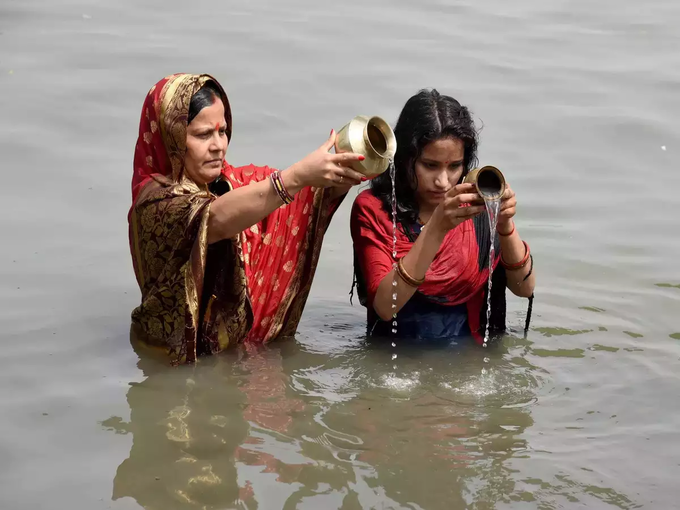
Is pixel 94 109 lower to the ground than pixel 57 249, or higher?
higher

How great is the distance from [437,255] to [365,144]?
0.94 metres

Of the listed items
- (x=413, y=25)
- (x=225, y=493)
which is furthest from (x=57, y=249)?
(x=413, y=25)

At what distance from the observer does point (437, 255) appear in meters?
4.86

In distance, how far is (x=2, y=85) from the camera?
8.32 meters

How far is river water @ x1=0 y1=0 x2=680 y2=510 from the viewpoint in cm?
377

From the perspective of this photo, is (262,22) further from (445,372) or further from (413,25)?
(445,372)

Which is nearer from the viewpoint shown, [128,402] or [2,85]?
[128,402]

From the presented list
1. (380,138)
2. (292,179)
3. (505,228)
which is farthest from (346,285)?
(292,179)

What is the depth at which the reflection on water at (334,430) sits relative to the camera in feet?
11.9

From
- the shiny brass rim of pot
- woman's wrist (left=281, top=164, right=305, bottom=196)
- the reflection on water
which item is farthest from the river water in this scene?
the shiny brass rim of pot

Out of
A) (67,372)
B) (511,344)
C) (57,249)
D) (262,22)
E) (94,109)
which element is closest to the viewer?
(67,372)

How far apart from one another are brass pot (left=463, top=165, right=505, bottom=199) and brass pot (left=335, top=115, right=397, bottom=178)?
33 cm

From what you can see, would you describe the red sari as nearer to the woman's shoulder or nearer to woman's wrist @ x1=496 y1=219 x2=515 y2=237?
the woman's shoulder

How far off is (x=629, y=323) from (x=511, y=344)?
703 millimetres
